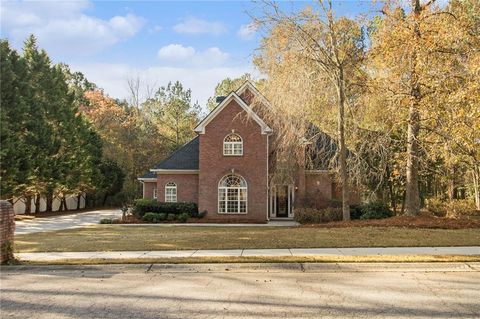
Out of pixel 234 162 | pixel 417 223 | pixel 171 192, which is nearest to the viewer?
pixel 417 223

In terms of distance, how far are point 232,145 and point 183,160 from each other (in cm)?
458

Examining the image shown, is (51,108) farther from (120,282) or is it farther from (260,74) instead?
(120,282)

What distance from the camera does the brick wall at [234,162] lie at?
30297 mm

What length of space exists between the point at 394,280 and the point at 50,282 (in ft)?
22.3

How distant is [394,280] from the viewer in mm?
9312

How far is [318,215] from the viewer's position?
27484mm

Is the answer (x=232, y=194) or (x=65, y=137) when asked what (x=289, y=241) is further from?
(x=65, y=137)

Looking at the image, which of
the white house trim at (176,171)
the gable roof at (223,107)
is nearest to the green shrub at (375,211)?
the gable roof at (223,107)

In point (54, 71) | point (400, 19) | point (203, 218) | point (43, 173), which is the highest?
point (54, 71)

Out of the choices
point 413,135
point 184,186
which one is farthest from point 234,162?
point 413,135

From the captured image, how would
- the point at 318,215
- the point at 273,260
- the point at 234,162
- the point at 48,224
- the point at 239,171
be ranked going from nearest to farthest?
1. the point at 273,260
2. the point at 318,215
3. the point at 48,224
4. the point at 239,171
5. the point at 234,162

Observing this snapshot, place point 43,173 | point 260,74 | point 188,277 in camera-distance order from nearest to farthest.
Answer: point 188,277 → point 260,74 → point 43,173

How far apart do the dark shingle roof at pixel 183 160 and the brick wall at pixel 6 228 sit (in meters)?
21.5

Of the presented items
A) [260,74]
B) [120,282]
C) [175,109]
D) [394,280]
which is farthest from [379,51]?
[175,109]
